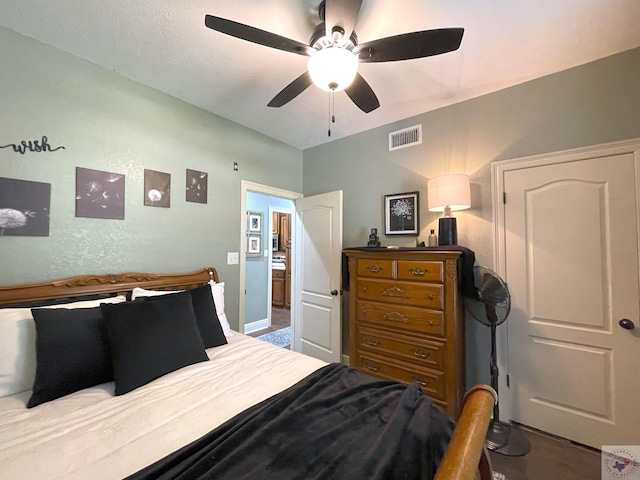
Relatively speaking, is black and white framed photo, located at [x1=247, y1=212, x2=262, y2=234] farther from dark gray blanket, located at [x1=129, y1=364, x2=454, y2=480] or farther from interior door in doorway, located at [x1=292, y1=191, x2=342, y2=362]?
dark gray blanket, located at [x1=129, y1=364, x2=454, y2=480]

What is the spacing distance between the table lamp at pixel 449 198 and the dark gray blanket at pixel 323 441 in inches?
53.6

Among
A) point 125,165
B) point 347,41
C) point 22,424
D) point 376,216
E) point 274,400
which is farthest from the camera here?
point 376,216

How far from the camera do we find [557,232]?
1.98 meters

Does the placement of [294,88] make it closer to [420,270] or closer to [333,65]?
[333,65]

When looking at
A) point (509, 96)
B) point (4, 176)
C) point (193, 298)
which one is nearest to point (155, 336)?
point (193, 298)

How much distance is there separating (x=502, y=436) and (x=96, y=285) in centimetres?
310

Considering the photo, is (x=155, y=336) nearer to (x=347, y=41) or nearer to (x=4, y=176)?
(x=4, y=176)

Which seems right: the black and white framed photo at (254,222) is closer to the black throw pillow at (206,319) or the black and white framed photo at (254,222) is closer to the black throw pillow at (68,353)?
the black throw pillow at (206,319)

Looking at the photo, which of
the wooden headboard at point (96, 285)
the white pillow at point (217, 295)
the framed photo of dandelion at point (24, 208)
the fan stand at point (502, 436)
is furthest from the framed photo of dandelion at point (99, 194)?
the fan stand at point (502, 436)

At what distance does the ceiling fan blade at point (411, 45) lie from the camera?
4.10ft

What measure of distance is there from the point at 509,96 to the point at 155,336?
309 centimetres

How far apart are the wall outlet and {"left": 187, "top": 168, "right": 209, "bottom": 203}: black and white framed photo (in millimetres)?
599

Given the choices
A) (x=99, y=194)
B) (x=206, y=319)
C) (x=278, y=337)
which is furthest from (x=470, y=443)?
(x=278, y=337)

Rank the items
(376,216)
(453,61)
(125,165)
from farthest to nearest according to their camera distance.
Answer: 1. (376,216)
2. (125,165)
3. (453,61)
